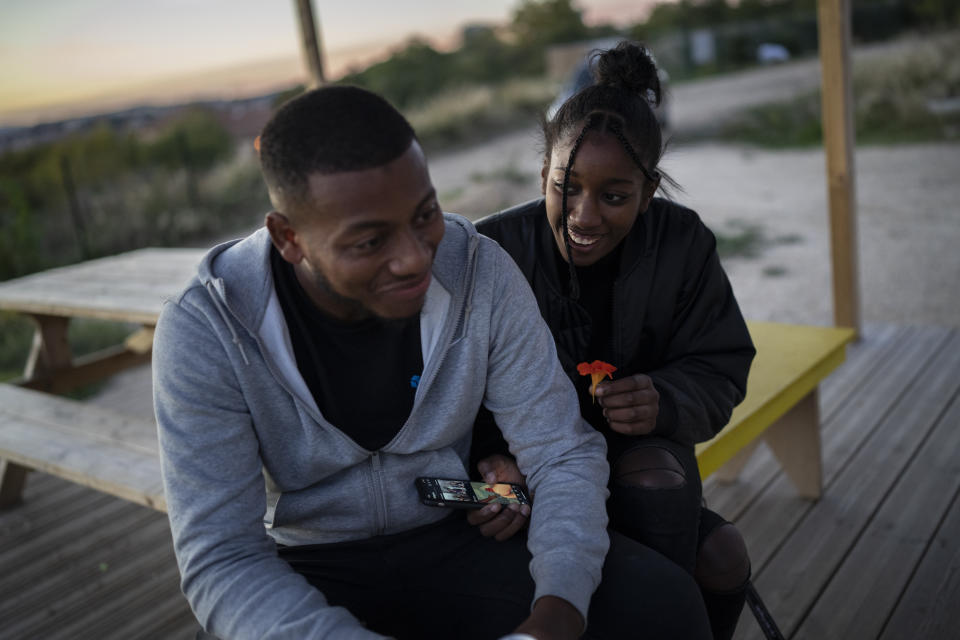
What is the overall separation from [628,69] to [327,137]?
0.89 metres

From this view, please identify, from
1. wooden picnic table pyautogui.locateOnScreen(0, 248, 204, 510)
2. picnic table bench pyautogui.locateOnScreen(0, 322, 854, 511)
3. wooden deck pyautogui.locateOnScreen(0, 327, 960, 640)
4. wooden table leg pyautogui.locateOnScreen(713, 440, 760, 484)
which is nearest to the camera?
wooden deck pyautogui.locateOnScreen(0, 327, 960, 640)

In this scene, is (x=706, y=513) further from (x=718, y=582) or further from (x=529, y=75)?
(x=529, y=75)

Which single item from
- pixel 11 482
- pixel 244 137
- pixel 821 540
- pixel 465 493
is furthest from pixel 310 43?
pixel 244 137

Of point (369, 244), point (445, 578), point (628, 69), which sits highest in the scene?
point (628, 69)

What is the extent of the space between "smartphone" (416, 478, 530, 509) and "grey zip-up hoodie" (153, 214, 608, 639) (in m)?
0.04

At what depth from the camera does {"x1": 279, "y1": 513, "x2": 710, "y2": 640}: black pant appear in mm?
1436

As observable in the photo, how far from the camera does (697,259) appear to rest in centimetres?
189

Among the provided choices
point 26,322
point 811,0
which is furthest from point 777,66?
point 26,322

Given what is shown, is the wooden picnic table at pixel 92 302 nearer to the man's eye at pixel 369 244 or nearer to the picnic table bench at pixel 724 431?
the picnic table bench at pixel 724 431

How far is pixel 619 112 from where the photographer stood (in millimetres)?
1811

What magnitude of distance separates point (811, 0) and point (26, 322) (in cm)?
1752

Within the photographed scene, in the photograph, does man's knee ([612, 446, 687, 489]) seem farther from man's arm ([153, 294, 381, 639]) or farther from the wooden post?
the wooden post

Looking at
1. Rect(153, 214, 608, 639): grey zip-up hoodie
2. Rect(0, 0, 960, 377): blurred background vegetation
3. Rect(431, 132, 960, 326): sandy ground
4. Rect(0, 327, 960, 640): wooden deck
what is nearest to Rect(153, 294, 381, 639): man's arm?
Rect(153, 214, 608, 639): grey zip-up hoodie

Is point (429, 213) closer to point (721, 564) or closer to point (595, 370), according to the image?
point (595, 370)
